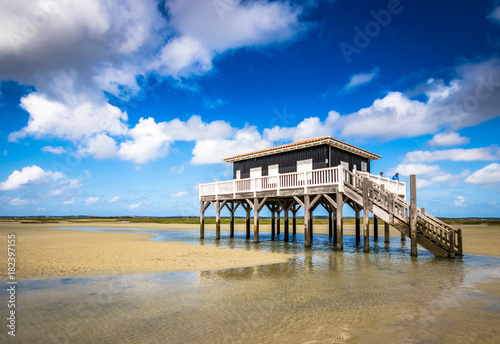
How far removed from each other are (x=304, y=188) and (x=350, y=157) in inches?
223

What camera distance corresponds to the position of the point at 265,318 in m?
6.09

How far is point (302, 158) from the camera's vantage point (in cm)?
2077

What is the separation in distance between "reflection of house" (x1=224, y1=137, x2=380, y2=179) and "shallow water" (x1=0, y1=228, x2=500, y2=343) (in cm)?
971

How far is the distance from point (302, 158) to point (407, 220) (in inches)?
302

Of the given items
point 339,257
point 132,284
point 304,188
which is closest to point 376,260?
point 339,257

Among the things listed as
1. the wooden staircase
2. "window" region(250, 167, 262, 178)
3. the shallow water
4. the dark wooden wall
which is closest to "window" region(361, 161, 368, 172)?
the dark wooden wall

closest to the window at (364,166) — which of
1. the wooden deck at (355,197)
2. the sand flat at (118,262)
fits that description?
the wooden deck at (355,197)

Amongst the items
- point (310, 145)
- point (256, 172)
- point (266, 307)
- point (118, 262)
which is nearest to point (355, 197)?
point (310, 145)

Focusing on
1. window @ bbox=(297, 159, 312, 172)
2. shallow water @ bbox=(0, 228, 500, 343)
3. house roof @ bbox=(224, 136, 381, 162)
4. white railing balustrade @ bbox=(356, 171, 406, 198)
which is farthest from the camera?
window @ bbox=(297, 159, 312, 172)

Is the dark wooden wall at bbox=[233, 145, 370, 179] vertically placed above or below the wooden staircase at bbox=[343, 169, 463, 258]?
above

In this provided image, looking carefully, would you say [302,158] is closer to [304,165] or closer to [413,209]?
[304,165]

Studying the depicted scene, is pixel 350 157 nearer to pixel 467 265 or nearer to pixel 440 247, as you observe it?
pixel 440 247

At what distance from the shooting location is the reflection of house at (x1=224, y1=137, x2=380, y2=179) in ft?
64.4

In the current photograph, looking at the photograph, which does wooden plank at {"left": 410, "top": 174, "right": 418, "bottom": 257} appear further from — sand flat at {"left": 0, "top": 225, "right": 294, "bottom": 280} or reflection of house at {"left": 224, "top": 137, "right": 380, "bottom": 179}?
sand flat at {"left": 0, "top": 225, "right": 294, "bottom": 280}
